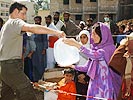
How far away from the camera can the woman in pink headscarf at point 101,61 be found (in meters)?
4.21

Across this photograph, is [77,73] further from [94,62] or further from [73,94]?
[94,62]

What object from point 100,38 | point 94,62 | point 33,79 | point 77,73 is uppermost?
point 100,38

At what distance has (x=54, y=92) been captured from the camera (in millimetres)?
5438

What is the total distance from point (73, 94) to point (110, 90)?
0.99 m

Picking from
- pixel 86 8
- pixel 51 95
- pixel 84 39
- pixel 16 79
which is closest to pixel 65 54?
pixel 16 79

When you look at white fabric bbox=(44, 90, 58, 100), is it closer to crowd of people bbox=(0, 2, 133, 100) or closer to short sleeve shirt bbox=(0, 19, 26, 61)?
crowd of people bbox=(0, 2, 133, 100)

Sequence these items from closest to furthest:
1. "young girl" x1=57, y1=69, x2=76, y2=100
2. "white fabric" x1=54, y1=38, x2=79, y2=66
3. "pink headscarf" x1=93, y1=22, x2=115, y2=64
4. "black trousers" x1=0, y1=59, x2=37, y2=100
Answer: "pink headscarf" x1=93, y1=22, x2=115, y2=64, "black trousers" x1=0, y1=59, x2=37, y2=100, "white fabric" x1=54, y1=38, x2=79, y2=66, "young girl" x1=57, y1=69, x2=76, y2=100

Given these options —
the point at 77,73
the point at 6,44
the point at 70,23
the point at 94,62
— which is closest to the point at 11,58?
the point at 6,44

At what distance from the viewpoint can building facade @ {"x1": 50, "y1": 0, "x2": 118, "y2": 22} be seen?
39656mm

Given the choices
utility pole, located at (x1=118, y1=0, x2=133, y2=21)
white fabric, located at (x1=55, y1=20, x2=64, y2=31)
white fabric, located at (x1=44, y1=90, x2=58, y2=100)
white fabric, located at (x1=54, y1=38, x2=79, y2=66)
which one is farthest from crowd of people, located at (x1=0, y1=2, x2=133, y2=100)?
utility pole, located at (x1=118, y1=0, x2=133, y2=21)

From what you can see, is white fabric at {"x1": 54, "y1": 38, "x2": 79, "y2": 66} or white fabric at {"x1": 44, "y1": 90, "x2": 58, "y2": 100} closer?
white fabric at {"x1": 54, "y1": 38, "x2": 79, "y2": 66}

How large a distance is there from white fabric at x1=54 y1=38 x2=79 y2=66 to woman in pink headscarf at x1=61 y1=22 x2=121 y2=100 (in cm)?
40

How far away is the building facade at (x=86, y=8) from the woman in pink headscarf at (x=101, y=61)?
3525 cm

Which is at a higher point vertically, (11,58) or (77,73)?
(11,58)
